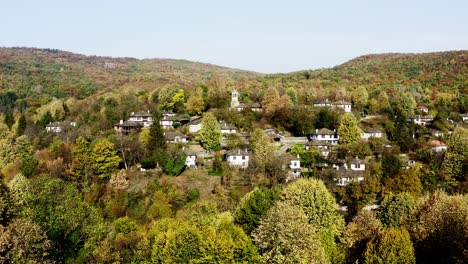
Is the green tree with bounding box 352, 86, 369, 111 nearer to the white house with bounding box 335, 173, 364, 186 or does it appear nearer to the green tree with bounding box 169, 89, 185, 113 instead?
the green tree with bounding box 169, 89, 185, 113

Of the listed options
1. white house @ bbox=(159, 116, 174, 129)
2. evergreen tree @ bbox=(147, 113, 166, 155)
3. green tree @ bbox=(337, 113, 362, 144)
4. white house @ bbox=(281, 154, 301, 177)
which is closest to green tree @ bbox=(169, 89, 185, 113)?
white house @ bbox=(159, 116, 174, 129)

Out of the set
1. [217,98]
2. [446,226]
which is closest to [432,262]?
[446,226]

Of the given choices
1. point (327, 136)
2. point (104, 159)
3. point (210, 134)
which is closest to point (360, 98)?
point (327, 136)

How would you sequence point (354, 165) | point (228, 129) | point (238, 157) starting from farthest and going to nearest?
point (228, 129)
point (238, 157)
point (354, 165)

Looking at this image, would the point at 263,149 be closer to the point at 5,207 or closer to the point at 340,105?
the point at 340,105

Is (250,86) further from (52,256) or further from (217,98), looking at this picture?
(52,256)

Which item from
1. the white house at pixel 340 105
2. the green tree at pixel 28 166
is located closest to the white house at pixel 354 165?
the white house at pixel 340 105
